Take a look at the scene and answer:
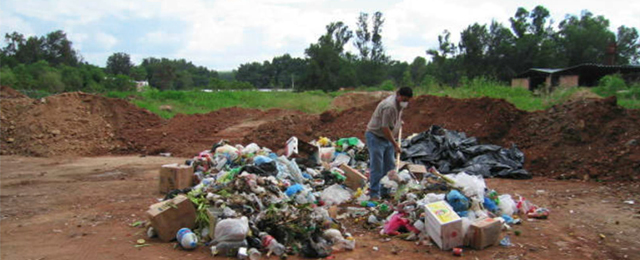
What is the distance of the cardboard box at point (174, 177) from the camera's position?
574 centimetres

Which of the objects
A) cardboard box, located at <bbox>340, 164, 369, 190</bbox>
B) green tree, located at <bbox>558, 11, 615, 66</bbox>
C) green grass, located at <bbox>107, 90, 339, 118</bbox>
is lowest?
cardboard box, located at <bbox>340, 164, 369, 190</bbox>

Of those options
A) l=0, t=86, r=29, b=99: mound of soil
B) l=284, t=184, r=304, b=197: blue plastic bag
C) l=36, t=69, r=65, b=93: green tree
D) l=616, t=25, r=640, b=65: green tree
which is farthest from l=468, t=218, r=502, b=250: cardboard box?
l=616, t=25, r=640, b=65: green tree

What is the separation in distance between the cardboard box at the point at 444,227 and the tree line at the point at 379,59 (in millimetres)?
23863

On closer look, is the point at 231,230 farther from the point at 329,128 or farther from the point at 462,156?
the point at 329,128

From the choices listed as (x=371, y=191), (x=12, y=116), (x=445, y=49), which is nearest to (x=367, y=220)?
(x=371, y=191)

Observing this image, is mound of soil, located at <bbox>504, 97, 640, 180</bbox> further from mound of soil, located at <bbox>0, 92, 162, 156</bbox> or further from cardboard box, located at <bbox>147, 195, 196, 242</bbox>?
mound of soil, located at <bbox>0, 92, 162, 156</bbox>

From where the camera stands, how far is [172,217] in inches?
154

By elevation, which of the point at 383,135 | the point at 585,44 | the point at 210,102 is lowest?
the point at 383,135

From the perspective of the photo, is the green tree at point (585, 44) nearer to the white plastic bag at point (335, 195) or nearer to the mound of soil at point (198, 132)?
the mound of soil at point (198, 132)

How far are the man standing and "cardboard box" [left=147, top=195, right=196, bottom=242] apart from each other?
7.08 ft

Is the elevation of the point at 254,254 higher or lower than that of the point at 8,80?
lower

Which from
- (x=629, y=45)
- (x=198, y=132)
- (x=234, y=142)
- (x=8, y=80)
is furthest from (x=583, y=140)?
(x=629, y=45)

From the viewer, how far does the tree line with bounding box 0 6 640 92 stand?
32750mm

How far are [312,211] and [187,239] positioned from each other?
46.9 inches
